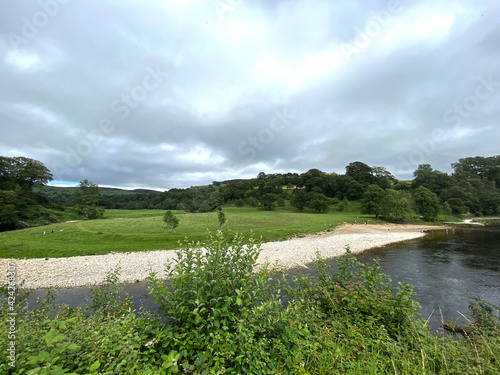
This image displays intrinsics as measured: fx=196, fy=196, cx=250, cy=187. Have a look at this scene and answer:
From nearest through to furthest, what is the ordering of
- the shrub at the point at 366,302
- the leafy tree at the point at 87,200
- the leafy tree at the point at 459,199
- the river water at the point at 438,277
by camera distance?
the shrub at the point at 366,302 < the river water at the point at 438,277 < the leafy tree at the point at 87,200 < the leafy tree at the point at 459,199

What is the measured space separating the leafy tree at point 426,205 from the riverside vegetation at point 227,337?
221 feet

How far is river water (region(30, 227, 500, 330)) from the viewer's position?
10875 mm

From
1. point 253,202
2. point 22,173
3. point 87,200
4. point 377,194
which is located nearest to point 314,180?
point 253,202

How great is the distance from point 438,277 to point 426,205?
2079 inches

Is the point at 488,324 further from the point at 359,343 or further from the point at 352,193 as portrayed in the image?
the point at 352,193

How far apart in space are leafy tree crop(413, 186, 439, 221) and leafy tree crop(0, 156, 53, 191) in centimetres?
11200

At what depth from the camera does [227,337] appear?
279 centimetres

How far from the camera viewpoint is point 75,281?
14.1 metres

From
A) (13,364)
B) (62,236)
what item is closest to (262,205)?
(62,236)

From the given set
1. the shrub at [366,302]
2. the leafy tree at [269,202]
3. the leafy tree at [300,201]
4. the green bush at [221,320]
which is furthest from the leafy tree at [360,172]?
the green bush at [221,320]

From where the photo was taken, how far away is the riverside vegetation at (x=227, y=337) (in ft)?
8.03

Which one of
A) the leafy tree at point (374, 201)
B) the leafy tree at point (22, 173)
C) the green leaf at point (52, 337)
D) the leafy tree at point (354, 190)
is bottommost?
the green leaf at point (52, 337)

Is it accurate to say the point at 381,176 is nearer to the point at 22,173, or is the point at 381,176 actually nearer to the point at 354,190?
the point at 354,190

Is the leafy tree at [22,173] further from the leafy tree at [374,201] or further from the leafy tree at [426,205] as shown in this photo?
the leafy tree at [426,205]
